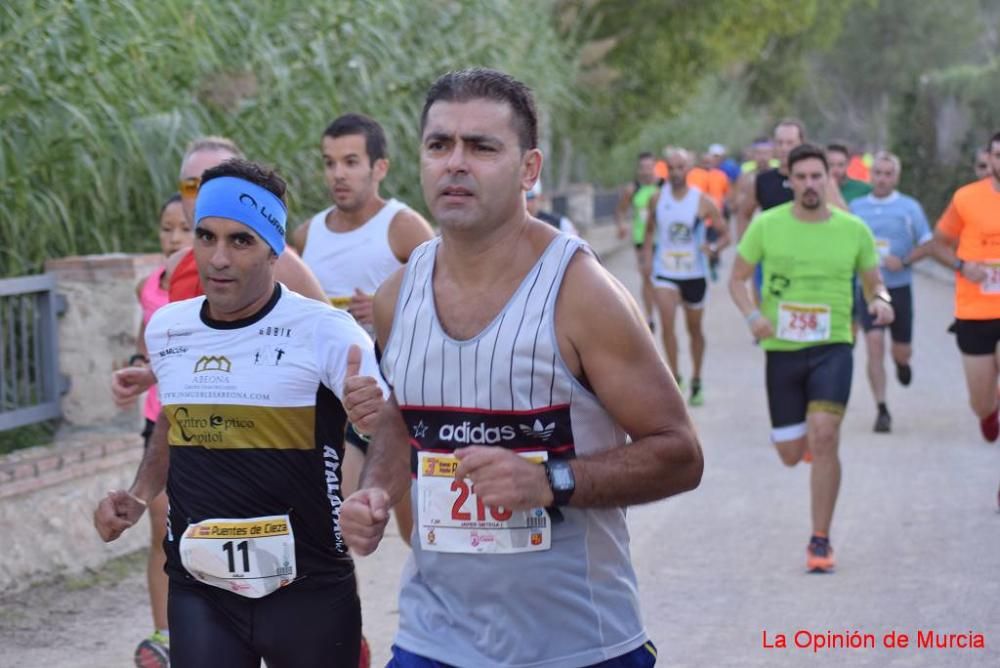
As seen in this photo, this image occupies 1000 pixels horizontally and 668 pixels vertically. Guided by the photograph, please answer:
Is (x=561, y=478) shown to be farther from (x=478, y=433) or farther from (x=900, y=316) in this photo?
(x=900, y=316)

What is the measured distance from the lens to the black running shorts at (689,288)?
561 inches

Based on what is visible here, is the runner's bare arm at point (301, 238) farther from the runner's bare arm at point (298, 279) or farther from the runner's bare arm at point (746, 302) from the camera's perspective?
the runner's bare arm at point (298, 279)

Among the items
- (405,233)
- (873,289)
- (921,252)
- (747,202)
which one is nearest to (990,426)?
(921,252)

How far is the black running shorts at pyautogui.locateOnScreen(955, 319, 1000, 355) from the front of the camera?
966 cm

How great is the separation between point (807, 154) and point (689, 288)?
19.0 feet

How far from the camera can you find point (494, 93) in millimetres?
3496

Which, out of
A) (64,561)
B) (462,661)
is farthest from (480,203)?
(64,561)

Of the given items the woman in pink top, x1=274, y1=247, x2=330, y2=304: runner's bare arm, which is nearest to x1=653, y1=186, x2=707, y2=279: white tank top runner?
the woman in pink top

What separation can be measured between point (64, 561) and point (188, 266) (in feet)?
8.98

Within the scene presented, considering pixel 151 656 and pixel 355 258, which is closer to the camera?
pixel 151 656

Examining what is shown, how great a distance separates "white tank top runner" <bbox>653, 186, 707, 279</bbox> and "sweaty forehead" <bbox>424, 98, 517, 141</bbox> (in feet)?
35.9

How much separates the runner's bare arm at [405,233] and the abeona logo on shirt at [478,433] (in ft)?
12.5

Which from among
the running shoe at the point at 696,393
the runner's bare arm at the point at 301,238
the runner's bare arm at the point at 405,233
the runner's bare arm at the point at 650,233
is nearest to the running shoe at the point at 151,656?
the runner's bare arm at the point at 405,233

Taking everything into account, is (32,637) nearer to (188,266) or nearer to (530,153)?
(188,266)
